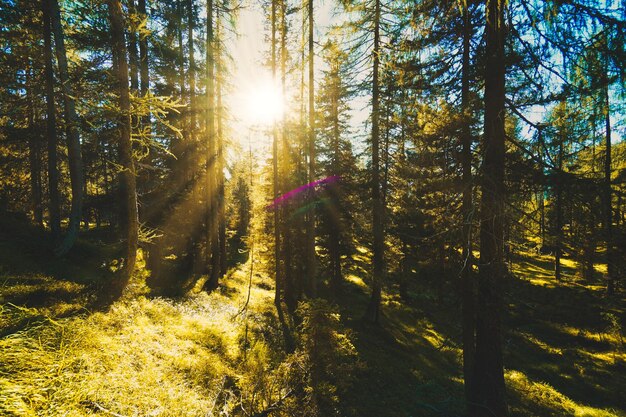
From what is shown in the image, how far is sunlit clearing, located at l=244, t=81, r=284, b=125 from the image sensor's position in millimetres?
15609

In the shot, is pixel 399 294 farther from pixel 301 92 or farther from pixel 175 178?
pixel 175 178

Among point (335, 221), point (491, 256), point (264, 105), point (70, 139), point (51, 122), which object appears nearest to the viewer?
point (491, 256)

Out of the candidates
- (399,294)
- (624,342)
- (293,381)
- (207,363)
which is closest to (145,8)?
(207,363)

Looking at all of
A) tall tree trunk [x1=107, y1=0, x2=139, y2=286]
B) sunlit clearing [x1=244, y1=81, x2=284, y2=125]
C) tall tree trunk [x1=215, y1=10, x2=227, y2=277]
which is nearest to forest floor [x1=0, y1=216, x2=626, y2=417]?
tall tree trunk [x1=107, y1=0, x2=139, y2=286]

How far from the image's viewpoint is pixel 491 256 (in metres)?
5.73

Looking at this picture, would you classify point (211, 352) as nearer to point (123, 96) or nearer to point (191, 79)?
point (123, 96)

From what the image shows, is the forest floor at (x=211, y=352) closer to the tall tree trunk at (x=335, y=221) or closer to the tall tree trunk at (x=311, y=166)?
→ the tall tree trunk at (x=311, y=166)

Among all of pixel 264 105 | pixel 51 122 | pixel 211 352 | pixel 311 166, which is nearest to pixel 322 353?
pixel 211 352

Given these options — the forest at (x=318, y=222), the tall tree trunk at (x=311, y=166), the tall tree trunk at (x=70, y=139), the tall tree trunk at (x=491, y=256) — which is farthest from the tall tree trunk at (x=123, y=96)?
the tall tree trunk at (x=491, y=256)

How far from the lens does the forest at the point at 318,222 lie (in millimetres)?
4723

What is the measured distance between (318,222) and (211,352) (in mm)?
14102

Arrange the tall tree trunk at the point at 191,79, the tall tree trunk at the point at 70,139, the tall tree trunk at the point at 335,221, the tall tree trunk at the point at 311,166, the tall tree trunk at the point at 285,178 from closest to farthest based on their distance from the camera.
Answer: the tall tree trunk at the point at 70,139
the tall tree trunk at the point at 311,166
the tall tree trunk at the point at 285,178
the tall tree trunk at the point at 191,79
the tall tree trunk at the point at 335,221

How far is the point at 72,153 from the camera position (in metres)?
10.4

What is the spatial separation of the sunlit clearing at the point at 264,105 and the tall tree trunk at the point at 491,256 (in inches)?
458
